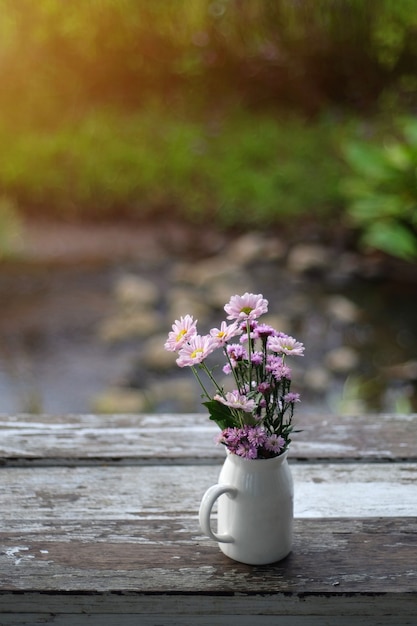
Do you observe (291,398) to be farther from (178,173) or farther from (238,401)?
(178,173)

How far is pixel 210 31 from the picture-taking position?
3893 mm

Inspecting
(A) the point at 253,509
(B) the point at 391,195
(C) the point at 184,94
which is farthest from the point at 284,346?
(C) the point at 184,94

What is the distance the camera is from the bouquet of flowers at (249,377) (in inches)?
29.3

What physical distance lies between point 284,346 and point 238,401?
0.22 feet

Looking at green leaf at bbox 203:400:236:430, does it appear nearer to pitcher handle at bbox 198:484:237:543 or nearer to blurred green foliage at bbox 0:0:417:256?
pitcher handle at bbox 198:484:237:543

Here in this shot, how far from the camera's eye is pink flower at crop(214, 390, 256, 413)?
73 centimetres

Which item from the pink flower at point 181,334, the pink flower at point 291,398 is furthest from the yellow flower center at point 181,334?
the pink flower at point 291,398

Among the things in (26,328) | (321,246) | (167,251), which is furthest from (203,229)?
(26,328)

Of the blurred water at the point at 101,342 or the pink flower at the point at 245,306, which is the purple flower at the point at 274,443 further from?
the blurred water at the point at 101,342

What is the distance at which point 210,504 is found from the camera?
0.75 m

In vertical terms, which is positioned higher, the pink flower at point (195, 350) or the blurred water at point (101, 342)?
the blurred water at point (101, 342)

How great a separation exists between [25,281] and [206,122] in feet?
4.53

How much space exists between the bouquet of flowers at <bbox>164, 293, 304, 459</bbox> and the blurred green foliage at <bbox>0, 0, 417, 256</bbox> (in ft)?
8.88

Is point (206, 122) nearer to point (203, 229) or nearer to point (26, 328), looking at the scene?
point (203, 229)
